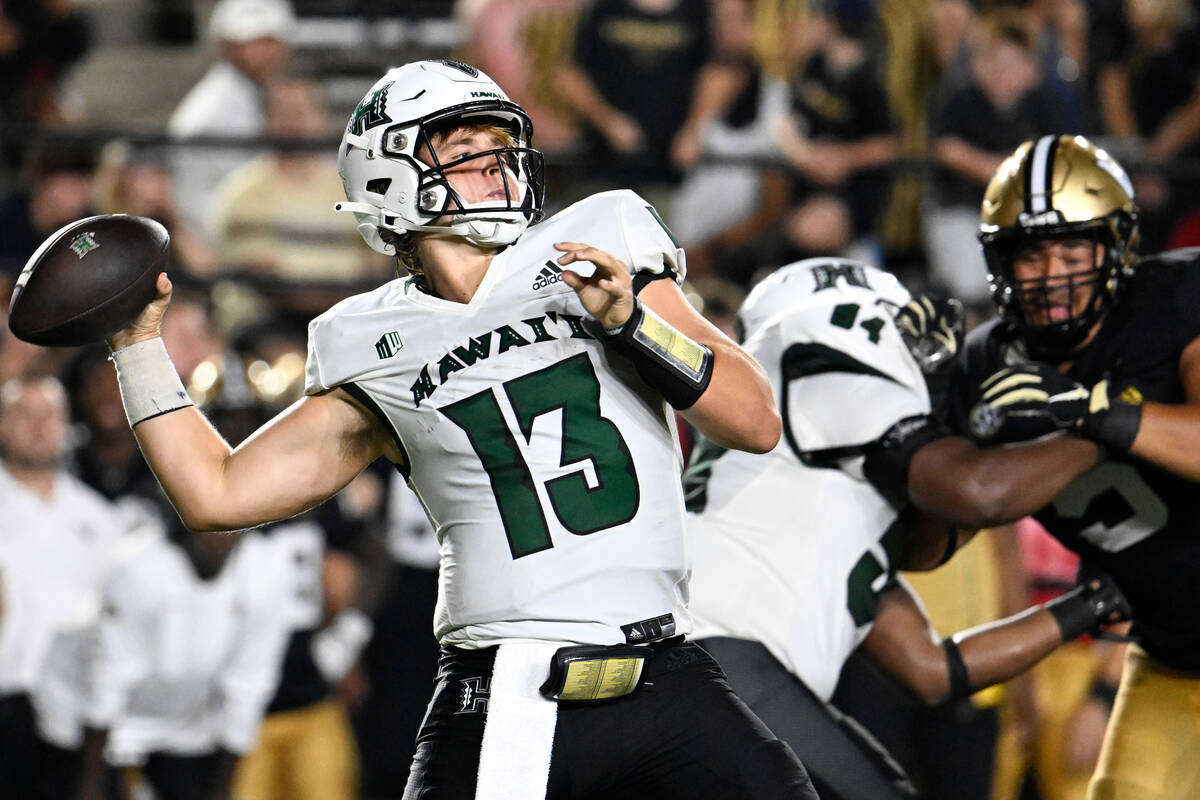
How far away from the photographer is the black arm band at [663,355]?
9.34ft

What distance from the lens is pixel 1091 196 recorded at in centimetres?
393

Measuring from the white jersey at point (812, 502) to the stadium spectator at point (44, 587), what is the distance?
3.24 metres

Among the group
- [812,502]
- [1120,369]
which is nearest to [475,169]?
[812,502]

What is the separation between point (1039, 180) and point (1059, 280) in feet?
0.89

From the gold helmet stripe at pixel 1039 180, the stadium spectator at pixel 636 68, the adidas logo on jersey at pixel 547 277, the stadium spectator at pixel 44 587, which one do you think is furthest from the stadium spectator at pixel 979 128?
the adidas logo on jersey at pixel 547 277

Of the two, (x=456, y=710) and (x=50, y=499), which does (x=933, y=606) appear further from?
(x=50, y=499)

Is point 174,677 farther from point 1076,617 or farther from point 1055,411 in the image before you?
point 1055,411

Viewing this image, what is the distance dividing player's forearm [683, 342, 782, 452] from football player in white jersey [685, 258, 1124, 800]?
0.67 meters

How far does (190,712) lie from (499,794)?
357 cm

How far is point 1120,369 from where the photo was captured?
3859 mm

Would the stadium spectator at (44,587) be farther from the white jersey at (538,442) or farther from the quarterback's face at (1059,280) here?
the quarterback's face at (1059,280)

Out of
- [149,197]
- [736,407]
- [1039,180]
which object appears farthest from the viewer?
[149,197]

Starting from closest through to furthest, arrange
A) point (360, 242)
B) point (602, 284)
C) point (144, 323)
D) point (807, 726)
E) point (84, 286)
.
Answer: point (602, 284) < point (84, 286) < point (144, 323) < point (807, 726) < point (360, 242)

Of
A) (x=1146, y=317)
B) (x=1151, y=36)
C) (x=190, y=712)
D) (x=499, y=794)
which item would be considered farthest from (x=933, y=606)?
(x=1151, y=36)
